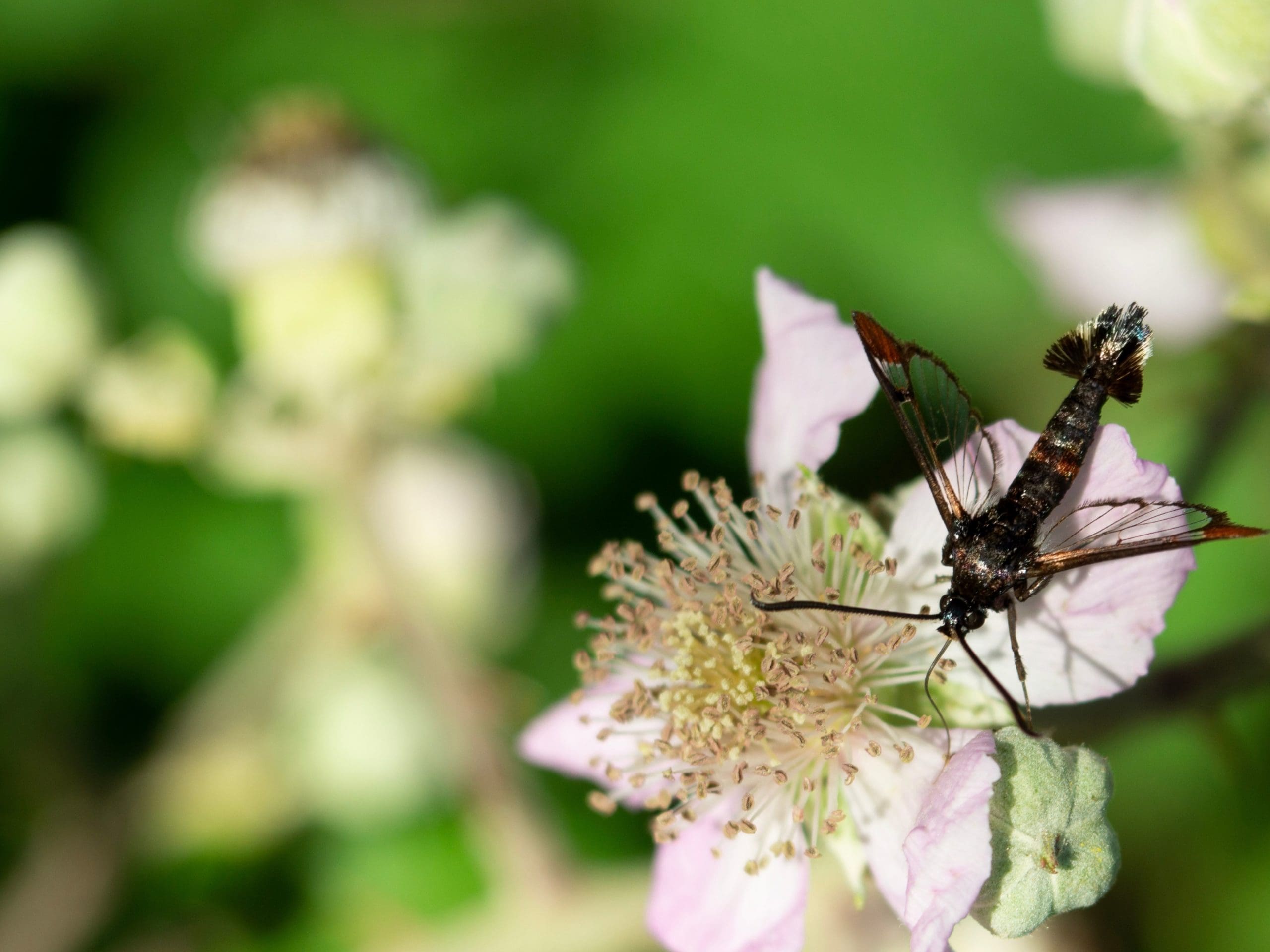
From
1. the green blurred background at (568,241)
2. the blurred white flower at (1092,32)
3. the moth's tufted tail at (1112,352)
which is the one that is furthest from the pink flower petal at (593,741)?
the blurred white flower at (1092,32)

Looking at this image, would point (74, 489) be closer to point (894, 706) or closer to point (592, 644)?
point (592, 644)

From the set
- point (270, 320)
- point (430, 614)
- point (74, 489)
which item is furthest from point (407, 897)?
point (270, 320)

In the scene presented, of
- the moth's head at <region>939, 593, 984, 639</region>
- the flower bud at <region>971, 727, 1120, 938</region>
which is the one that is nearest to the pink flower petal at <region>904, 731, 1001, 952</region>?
the flower bud at <region>971, 727, 1120, 938</region>

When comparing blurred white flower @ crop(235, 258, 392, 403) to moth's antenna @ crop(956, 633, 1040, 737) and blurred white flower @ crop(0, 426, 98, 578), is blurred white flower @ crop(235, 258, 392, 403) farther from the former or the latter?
moth's antenna @ crop(956, 633, 1040, 737)

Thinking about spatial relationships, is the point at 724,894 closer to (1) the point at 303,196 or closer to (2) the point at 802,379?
(2) the point at 802,379

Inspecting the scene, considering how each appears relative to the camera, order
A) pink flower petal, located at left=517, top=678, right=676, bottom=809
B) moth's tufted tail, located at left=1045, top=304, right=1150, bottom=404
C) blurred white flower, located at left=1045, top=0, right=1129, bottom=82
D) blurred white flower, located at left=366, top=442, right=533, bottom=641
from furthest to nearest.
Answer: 1. blurred white flower, located at left=366, top=442, right=533, bottom=641
2. blurred white flower, located at left=1045, top=0, right=1129, bottom=82
3. pink flower petal, located at left=517, top=678, right=676, bottom=809
4. moth's tufted tail, located at left=1045, top=304, right=1150, bottom=404

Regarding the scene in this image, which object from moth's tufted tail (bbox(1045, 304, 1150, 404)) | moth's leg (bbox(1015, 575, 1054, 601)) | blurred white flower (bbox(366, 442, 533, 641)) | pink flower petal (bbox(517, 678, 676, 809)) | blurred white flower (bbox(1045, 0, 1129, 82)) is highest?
blurred white flower (bbox(1045, 0, 1129, 82))
